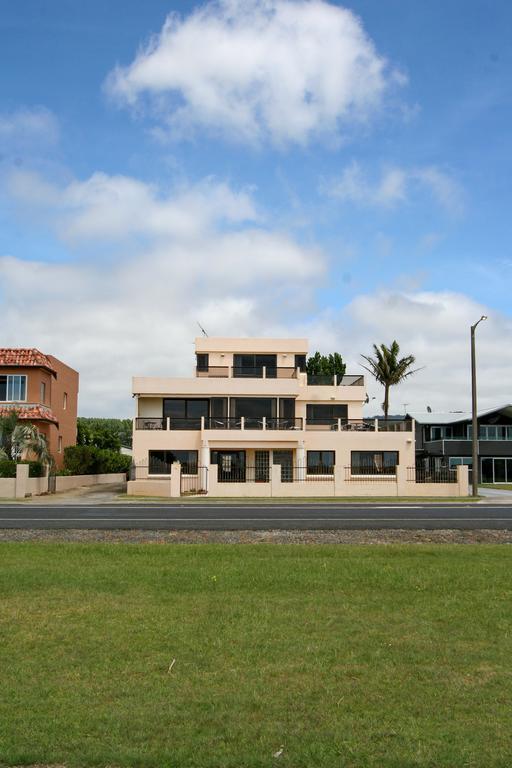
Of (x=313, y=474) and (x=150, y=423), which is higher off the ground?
(x=150, y=423)

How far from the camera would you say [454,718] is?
5719 millimetres

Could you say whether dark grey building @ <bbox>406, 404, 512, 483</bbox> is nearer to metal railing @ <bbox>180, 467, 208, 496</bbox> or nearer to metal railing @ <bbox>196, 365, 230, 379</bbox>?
metal railing @ <bbox>196, 365, 230, 379</bbox>

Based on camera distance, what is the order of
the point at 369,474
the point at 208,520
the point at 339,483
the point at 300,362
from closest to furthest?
the point at 208,520, the point at 339,483, the point at 369,474, the point at 300,362

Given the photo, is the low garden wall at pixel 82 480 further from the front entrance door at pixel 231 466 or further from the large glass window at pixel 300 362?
the large glass window at pixel 300 362

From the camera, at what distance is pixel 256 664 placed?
6984mm

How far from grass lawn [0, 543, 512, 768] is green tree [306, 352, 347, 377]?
54222 mm

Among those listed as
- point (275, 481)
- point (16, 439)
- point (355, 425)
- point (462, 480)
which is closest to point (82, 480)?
point (16, 439)

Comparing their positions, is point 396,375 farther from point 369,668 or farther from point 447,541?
point 369,668

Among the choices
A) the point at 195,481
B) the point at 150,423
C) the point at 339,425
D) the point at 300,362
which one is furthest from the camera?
the point at 300,362

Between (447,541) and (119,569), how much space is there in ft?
23.3

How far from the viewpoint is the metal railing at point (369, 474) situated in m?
42.0

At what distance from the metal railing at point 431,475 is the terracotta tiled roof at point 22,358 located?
2219 centimetres

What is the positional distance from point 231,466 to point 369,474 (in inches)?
317

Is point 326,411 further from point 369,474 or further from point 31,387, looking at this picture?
point 31,387
